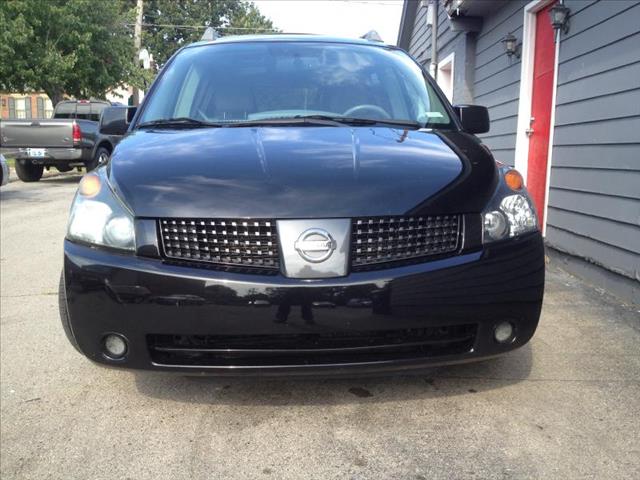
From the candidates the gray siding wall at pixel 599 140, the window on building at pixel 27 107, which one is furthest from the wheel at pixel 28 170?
the window on building at pixel 27 107

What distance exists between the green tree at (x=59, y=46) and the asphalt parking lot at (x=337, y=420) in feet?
57.0

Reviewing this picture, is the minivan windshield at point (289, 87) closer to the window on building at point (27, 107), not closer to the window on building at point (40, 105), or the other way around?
the window on building at point (40, 105)

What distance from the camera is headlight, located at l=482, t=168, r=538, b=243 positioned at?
2.39m

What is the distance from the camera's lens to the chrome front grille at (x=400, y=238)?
2232 mm

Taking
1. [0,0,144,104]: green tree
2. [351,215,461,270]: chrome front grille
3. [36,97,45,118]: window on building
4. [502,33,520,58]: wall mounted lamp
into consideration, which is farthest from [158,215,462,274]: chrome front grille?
[36,97,45,118]: window on building

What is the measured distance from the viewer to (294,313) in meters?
2.15

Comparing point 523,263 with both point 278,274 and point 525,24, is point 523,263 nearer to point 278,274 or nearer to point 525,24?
point 278,274

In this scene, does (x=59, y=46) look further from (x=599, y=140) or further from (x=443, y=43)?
(x=599, y=140)

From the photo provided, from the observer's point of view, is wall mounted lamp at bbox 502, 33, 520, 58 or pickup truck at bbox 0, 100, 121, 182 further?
pickup truck at bbox 0, 100, 121, 182

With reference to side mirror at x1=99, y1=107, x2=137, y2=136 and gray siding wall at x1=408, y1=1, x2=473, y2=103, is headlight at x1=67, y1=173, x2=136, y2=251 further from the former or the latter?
gray siding wall at x1=408, y1=1, x2=473, y2=103

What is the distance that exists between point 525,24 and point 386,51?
12.0 ft

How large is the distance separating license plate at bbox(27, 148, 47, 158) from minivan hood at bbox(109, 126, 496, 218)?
11063 mm

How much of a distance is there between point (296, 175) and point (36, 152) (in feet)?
39.3

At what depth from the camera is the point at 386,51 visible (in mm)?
3857
